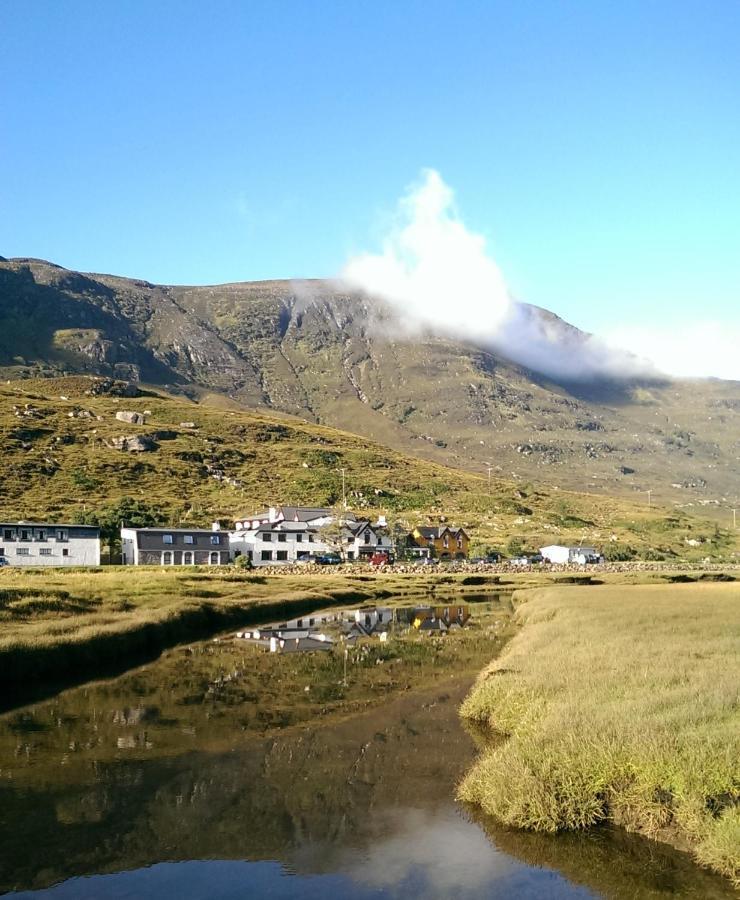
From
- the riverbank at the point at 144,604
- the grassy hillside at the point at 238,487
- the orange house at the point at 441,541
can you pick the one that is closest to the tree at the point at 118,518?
the grassy hillside at the point at 238,487

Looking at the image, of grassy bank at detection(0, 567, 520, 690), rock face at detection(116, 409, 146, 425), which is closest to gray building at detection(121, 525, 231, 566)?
grassy bank at detection(0, 567, 520, 690)

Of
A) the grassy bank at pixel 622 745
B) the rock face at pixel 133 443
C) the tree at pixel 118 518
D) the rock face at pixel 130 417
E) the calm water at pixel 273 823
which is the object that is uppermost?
the rock face at pixel 130 417

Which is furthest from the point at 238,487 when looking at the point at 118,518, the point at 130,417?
the point at 130,417

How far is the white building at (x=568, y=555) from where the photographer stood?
405 ft

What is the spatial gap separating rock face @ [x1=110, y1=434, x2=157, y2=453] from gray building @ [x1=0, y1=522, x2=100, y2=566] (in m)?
75.4

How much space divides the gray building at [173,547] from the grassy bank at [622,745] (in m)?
76.8

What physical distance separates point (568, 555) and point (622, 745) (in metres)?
111

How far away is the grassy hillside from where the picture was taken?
132 m

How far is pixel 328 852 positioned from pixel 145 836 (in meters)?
4.15

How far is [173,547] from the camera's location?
101m

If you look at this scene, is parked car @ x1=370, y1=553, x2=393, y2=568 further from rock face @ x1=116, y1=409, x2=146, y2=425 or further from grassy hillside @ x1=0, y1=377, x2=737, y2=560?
rock face @ x1=116, y1=409, x2=146, y2=425

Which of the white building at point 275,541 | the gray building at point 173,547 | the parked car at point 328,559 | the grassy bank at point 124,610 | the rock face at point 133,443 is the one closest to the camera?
the grassy bank at point 124,610

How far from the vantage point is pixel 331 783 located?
20344 millimetres

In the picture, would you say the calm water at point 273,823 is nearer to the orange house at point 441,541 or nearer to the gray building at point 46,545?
the gray building at point 46,545
